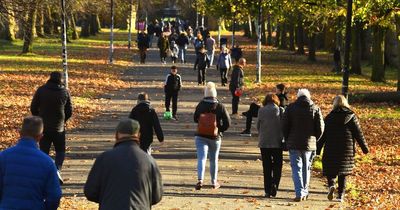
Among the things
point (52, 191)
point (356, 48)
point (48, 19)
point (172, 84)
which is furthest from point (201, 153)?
point (48, 19)

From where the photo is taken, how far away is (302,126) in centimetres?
1402

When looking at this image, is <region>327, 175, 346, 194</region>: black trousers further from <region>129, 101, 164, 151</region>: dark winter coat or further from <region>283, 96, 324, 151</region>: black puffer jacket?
<region>129, 101, 164, 151</region>: dark winter coat

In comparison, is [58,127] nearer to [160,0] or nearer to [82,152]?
[82,152]

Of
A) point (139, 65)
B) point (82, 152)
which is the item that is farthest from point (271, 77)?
point (82, 152)

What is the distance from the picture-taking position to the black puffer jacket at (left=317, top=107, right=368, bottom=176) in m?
14.0

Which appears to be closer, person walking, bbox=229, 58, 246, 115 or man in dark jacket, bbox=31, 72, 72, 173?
man in dark jacket, bbox=31, 72, 72, 173

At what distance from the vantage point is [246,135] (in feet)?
71.1

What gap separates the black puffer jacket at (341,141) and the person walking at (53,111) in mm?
4038

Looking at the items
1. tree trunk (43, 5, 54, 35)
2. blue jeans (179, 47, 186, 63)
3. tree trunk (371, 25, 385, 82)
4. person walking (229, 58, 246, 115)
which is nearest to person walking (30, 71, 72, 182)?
person walking (229, 58, 246, 115)

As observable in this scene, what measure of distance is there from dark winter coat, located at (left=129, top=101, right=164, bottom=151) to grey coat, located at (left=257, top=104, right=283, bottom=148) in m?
1.49

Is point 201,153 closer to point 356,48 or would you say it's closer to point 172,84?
point 172,84

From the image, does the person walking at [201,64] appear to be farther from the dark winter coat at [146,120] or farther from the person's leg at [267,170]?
the person's leg at [267,170]

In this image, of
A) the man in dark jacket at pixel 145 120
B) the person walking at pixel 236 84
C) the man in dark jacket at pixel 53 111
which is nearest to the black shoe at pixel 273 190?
the man in dark jacket at pixel 145 120

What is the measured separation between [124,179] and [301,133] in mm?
6637
